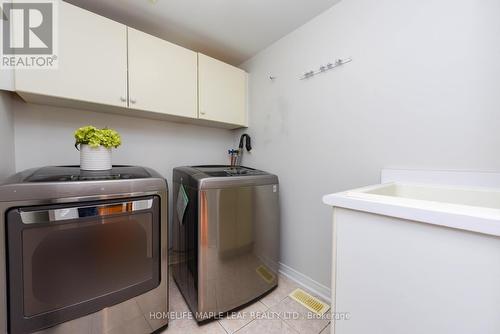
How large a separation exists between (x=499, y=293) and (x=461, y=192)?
54cm

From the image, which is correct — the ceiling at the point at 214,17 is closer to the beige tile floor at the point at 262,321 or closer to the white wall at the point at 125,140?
the white wall at the point at 125,140

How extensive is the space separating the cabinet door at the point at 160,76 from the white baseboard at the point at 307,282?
150 centimetres

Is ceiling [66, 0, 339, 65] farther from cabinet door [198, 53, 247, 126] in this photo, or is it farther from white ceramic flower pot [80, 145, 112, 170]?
white ceramic flower pot [80, 145, 112, 170]

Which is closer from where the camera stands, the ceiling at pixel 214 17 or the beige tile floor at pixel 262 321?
the beige tile floor at pixel 262 321

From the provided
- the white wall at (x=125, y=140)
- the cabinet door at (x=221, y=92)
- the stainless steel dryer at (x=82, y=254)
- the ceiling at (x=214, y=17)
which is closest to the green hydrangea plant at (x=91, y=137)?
the stainless steel dryer at (x=82, y=254)

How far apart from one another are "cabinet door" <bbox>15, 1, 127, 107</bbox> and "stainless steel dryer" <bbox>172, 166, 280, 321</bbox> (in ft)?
2.28

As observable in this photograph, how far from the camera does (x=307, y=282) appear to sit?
1.45m

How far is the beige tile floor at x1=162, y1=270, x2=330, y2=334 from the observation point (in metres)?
1.10

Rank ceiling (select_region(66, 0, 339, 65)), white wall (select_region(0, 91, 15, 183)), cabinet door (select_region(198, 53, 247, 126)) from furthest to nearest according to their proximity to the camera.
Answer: cabinet door (select_region(198, 53, 247, 126)) < ceiling (select_region(66, 0, 339, 65)) < white wall (select_region(0, 91, 15, 183))

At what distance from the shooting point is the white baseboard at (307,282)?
133 centimetres

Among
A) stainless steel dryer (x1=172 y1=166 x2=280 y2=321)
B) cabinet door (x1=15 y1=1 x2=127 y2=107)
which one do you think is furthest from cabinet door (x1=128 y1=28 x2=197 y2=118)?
stainless steel dryer (x1=172 y1=166 x2=280 y2=321)

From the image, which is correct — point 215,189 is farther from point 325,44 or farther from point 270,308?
point 325,44

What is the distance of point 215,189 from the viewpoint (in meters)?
1.13

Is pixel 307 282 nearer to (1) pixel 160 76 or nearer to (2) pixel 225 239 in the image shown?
(2) pixel 225 239
